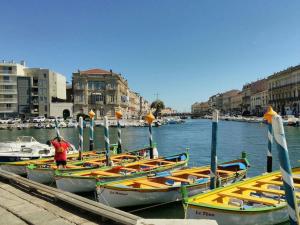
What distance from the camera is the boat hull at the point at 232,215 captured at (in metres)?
10.1

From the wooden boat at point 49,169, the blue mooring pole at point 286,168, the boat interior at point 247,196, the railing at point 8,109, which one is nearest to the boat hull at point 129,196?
the boat interior at point 247,196

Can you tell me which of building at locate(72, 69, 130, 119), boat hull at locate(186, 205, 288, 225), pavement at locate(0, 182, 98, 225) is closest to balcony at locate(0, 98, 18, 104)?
building at locate(72, 69, 130, 119)

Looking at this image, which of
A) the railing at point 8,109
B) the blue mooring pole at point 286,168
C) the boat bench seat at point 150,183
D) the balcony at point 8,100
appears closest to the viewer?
the blue mooring pole at point 286,168

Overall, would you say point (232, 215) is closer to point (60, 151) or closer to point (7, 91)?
point (60, 151)

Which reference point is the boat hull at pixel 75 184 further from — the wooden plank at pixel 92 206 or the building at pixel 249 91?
the building at pixel 249 91

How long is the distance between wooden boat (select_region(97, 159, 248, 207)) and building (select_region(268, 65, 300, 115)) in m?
100

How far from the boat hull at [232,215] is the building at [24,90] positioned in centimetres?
9958

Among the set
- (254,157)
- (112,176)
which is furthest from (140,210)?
(254,157)

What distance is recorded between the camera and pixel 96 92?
4380 inches

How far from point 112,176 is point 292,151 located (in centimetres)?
2696

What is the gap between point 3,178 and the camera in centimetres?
1494

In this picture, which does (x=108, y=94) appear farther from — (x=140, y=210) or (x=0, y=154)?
(x=140, y=210)

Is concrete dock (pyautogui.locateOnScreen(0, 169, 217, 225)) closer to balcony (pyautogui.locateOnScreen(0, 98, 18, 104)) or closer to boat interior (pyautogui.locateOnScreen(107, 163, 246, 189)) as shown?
boat interior (pyautogui.locateOnScreen(107, 163, 246, 189))

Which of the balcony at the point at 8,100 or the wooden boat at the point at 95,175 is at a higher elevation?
the balcony at the point at 8,100
